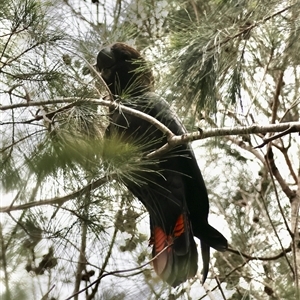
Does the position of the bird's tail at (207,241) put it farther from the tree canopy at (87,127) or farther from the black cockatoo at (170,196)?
the tree canopy at (87,127)

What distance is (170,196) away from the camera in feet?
6.06

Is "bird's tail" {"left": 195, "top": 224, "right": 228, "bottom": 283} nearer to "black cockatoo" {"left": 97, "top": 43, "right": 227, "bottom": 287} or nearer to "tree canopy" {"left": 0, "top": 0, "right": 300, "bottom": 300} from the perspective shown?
"black cockatoo" {"left": 97, "top": 43, "right": 227, "bottom": 287}

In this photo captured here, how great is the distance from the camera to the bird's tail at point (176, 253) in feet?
5.68

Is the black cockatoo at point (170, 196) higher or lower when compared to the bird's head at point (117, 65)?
lower

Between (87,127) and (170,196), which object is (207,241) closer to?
(170,196)

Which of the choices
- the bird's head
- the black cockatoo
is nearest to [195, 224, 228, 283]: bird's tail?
the black cockatoo

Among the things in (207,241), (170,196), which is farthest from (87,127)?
(207,241)

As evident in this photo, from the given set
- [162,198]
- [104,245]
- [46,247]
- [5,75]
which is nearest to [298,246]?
[162,198]

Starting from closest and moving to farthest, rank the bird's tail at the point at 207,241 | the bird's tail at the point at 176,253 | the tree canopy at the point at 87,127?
1. the tree canopy at the point at 87,127
2. the bird's tail at the point at 176,253
3. the bird's tail at the point at 207,241

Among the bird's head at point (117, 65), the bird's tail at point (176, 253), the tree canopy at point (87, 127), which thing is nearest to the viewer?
the tree canopy at point (87, 127)

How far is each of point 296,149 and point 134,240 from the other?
1.10m

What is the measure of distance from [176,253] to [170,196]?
0.59 feet

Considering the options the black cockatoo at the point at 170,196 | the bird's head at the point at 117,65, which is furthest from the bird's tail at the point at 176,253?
the bird's head at the point at 117,65

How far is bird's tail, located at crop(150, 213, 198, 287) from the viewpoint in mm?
1730
